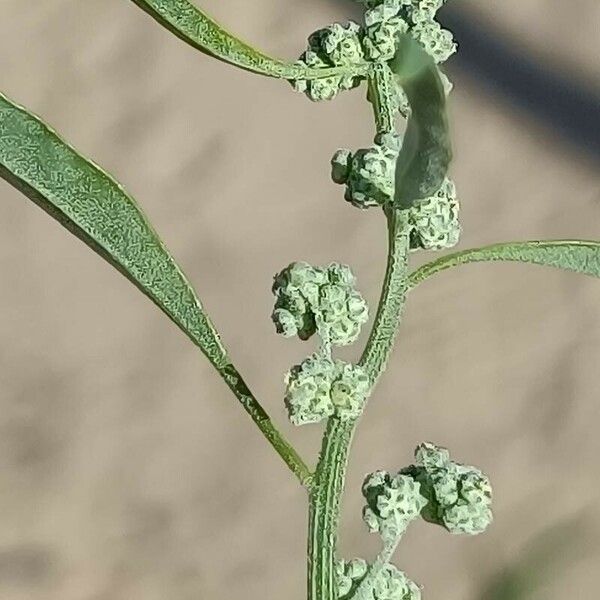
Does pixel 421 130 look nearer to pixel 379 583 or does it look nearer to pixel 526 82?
pixel 379 583

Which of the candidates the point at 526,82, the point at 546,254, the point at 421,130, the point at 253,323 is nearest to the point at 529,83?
the point at 526,82

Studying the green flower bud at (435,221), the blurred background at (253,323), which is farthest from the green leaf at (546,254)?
the blurred background at (253,323)

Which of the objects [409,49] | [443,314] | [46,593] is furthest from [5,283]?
[409,49]

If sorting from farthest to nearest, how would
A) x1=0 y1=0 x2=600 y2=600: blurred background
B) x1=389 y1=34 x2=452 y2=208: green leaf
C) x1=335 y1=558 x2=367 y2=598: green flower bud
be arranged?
x1=0 y1=0 x2=600 y2=600: blurred background → x1=335 y1=558 x2=367 y2=598: green flower bud → x1=389 y1=34 x2=452 y2=208: green leaf

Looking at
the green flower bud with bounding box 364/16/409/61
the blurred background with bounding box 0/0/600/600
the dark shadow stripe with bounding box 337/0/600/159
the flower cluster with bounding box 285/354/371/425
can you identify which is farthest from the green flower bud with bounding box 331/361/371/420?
the dark shadow stripe with bounding box 337/0/600/159

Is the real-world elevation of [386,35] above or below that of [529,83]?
below

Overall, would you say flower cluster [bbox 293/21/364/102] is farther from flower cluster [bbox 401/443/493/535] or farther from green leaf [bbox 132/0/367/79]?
flower cluster [bbox 401/443/493/535]
